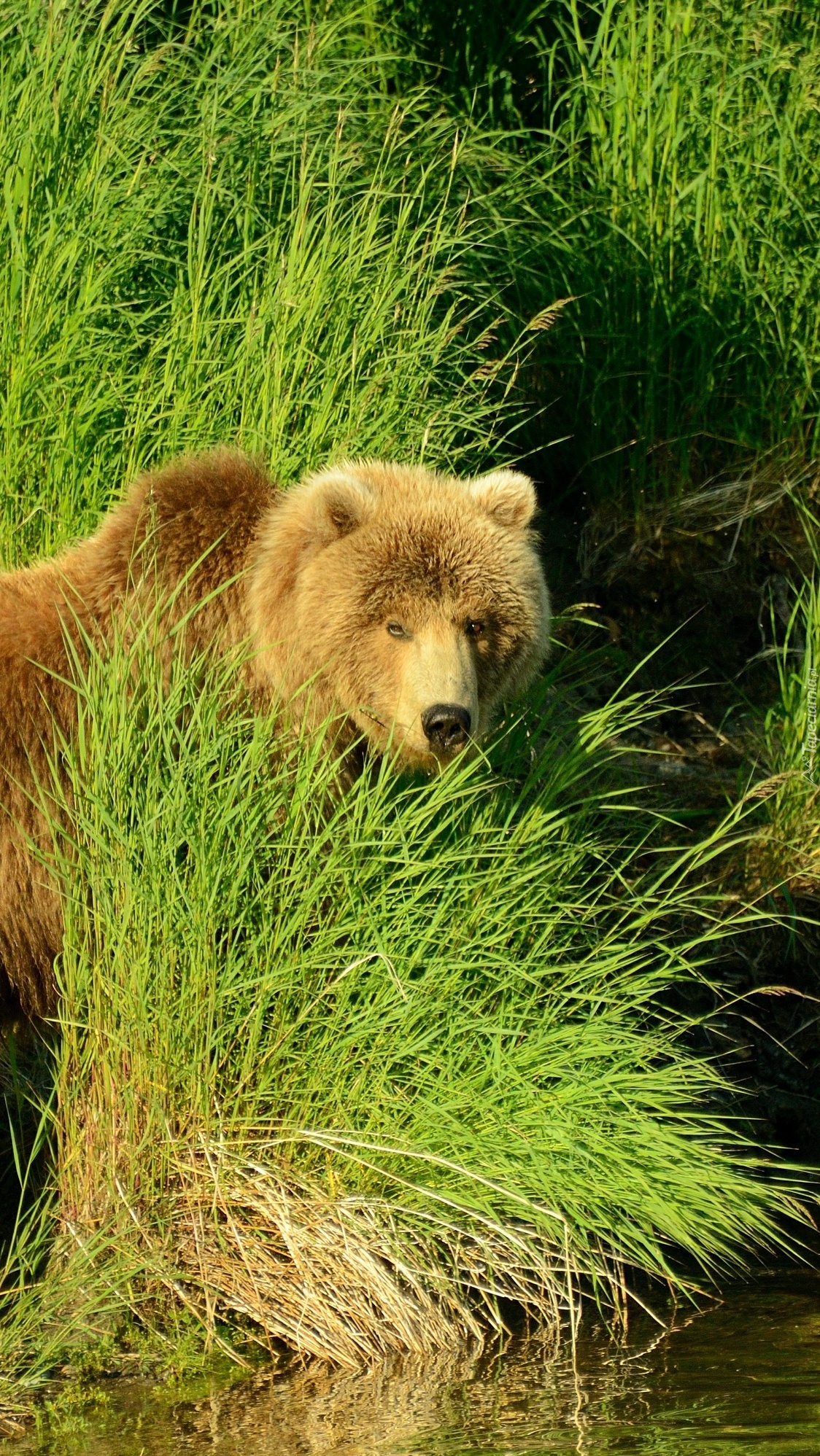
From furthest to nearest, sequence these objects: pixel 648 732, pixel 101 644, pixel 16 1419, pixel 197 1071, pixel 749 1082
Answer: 1. pixel 648 732
2. pixel 749 1082
3. pixel 101 644
4. pixel 197 1071
5. pixel 16 1419

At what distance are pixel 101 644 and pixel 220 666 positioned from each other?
0.31 meters

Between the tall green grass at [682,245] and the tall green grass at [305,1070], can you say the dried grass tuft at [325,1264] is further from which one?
the tall green grass at [682,245]

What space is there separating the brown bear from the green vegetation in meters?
0.14

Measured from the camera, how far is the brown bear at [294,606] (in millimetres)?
4355

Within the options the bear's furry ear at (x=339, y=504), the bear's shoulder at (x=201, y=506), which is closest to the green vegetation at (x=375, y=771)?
the bear's shoulder at (x=201, y=506)

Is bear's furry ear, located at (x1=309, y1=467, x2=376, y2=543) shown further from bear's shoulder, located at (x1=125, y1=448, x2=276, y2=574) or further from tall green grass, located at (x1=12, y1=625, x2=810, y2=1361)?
tall green grass, located at (x1=12, y1=625, x2=810, y2=1361)

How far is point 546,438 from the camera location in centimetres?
760

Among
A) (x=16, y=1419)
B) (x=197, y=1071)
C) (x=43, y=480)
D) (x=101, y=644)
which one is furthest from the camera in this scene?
(x=43, y=480)

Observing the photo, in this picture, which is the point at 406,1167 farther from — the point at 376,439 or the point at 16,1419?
the point at 376,439

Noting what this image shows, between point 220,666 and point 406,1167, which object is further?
point 220,666

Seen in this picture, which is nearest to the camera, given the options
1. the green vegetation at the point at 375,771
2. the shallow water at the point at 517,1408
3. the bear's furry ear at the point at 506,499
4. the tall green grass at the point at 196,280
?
the shallow water at the point at 517,1408

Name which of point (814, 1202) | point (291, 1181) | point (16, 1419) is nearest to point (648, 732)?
point (814, 1202)

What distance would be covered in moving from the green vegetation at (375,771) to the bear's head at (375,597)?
196 millimetres

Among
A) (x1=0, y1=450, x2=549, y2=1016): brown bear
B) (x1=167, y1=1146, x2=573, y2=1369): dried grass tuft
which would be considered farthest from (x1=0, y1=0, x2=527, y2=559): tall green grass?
(x1=167, y1=1146, x2=573, y2=1369): dried grass tuft
